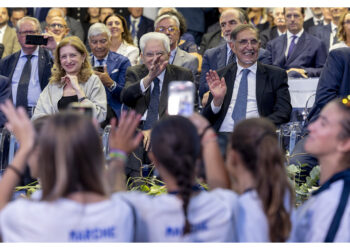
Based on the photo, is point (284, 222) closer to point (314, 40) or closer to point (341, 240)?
point (341, 240)

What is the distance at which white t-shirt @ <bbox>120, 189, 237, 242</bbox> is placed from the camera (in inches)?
96.9

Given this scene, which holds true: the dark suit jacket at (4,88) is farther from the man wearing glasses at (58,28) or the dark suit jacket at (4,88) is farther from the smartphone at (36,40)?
the man wearing glasses at (58,28)

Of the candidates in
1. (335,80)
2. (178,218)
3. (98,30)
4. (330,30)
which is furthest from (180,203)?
(330,30)

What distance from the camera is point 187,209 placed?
8.03ft

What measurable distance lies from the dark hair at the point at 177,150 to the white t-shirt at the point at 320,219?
50 cm

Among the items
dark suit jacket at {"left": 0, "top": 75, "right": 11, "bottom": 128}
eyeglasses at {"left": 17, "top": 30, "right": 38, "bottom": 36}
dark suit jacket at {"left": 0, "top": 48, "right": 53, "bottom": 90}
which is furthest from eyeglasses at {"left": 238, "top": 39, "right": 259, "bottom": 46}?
eyeglasses at {"left": 17, "top": 30, "right": 38, "bottom": 36}

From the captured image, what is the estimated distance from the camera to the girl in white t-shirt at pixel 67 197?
2.30 meters

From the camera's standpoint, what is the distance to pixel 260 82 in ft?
17.3

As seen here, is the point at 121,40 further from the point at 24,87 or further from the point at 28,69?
the point at 24,87

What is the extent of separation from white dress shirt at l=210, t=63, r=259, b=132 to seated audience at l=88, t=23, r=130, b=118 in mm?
1154

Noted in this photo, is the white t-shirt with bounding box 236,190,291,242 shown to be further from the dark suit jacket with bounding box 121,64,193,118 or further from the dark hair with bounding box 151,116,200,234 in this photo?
the dark suit jacket with bounding box 121,64,193,118

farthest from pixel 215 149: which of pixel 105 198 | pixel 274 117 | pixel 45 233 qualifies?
pixel 274 117

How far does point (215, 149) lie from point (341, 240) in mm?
618

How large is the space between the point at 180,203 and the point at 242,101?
2854 millimetres
